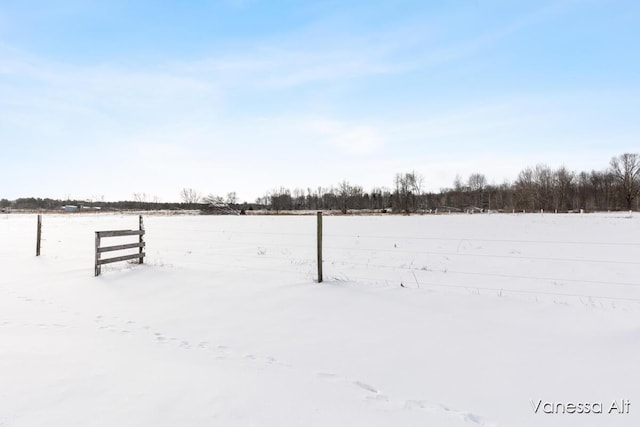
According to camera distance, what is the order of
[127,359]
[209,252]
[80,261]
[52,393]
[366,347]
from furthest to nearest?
[209,252] → [80,261] → [366,347] → [127,359] → [52,393]

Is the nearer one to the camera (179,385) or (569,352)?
(179,385)

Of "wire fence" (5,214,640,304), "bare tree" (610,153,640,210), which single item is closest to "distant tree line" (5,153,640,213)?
"bare tree" (610,153,640,210)

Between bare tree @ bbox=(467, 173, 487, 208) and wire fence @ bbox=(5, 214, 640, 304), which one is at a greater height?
bare tree @ bbox=(467, 173, 487, 208)

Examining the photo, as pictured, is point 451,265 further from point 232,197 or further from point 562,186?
point 232,197

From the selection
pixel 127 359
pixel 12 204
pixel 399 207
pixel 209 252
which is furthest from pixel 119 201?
pixel 127 359

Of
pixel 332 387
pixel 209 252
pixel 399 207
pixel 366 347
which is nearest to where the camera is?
pixel 332 387

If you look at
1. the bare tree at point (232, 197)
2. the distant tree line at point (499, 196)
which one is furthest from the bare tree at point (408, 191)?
the bare tree at point (232, 197)

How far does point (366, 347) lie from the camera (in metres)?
4.36

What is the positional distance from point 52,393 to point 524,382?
444cm

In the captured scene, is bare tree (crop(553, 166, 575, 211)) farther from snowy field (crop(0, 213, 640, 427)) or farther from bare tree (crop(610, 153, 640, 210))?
snowy field (crop(0, 213, 640, 427))

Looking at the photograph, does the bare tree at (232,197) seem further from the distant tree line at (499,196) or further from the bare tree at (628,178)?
the bare tree at (628,178)

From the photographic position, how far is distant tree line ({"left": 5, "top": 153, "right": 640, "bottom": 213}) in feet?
247

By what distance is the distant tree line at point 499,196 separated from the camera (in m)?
75.3

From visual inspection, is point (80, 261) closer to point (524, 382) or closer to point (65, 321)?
point (65, 321)
